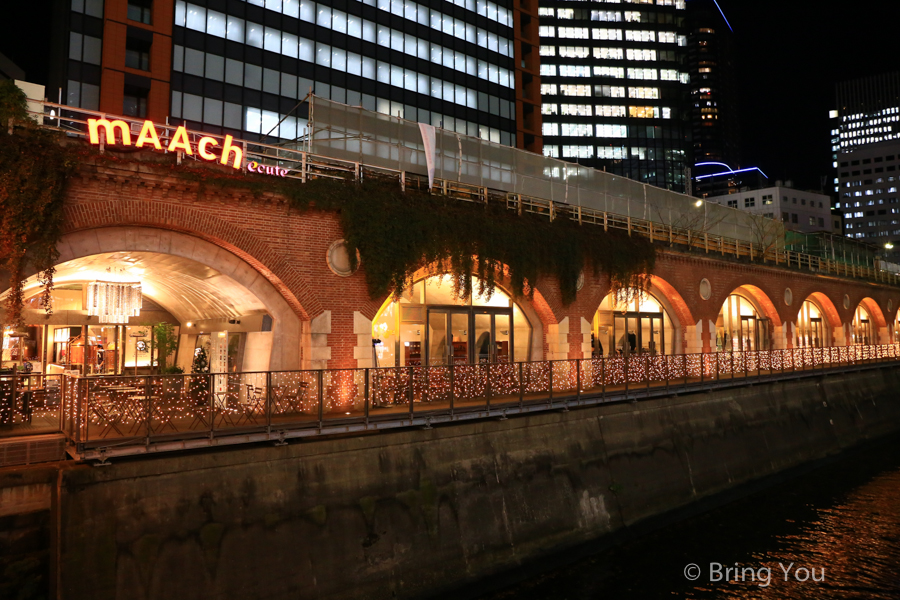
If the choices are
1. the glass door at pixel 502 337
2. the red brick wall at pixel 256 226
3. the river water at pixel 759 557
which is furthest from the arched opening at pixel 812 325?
the glass door at pixel 502 337

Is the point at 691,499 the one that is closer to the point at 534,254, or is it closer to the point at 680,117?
the point at 534,254

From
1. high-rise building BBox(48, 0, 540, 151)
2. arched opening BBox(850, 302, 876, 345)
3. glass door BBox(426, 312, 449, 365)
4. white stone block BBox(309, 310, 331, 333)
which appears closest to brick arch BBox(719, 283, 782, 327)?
arched opening BBox(850, 302, 876, 345)

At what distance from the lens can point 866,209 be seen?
134 meters

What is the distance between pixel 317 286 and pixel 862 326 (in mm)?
40237

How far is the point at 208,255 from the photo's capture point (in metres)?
13.2

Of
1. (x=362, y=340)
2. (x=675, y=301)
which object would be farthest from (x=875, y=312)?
(x=362, y=340)

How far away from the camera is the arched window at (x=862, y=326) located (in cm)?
A: 3947

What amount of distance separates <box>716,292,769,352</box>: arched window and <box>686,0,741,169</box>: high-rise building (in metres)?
111

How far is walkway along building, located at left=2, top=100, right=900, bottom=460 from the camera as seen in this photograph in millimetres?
12094

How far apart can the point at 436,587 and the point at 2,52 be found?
1870 inches

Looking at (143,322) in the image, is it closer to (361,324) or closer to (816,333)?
(361,324)

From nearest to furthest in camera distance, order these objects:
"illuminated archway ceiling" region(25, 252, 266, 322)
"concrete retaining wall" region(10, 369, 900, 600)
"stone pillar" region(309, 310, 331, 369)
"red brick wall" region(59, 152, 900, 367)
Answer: "concrete retaining wall" region(10, 369, 900, 600), "red brick wall" region(59, 152, 900, 367), "illuminated archway ceiling" region(25, 252, 266, 322), "stone pillar" region(309, 310, 331, 369)

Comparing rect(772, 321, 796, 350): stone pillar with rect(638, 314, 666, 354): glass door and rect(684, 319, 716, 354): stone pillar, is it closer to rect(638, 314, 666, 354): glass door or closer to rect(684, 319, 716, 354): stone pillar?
rect(684, 319, 716, 354): stone pillar

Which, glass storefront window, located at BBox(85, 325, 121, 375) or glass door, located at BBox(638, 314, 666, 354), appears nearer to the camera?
glass storefront window, located at BBox(85, 325, 121, 375)
